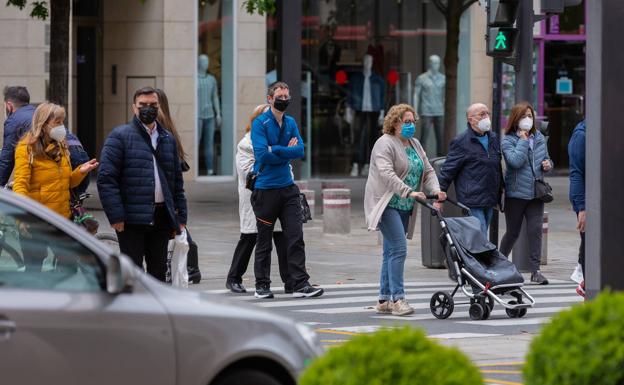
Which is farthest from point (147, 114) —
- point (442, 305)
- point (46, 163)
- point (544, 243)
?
point (544, 243)

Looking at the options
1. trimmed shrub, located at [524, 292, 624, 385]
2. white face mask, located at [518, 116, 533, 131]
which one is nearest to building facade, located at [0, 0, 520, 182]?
white face mask, located at [518, 116, 533, 131]

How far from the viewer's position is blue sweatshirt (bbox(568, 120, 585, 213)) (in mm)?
→ 12977

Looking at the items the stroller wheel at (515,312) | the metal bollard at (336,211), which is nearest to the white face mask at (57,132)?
the stroller wheel at (515,312)

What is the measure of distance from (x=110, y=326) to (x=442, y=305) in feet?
21.5

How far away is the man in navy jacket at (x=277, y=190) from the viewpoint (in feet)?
44.2

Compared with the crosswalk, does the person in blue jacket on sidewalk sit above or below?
above

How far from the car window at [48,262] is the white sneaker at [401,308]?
6.35 meters

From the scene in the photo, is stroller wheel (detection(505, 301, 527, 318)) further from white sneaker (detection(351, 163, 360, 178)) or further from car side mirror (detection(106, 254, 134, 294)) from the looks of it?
white sneaker (detection(351, 163, 360, 178))

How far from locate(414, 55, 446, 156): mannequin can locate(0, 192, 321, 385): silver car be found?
80.7 ft

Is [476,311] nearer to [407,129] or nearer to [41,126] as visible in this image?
[407,129]

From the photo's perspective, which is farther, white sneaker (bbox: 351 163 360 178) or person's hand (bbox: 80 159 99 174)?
white sneaker (bbox: 351 163 360 178)

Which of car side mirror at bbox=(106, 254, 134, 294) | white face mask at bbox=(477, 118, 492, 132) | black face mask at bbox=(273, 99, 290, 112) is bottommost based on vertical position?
car side mirror at bbox=(106, 254, 134, 294)

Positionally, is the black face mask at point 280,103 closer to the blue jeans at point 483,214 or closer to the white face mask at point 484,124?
the white face mask at point 484,124

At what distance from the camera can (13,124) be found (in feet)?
45.4
